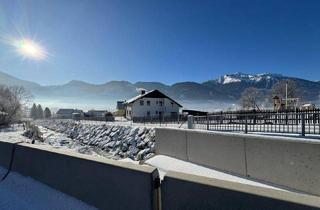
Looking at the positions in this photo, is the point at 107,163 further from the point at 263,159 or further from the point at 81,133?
the point at 81,133

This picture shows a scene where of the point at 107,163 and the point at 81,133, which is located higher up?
the point at 107,163

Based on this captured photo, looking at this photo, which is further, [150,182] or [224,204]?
[150,182]

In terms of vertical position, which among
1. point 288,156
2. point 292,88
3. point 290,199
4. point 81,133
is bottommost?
point 81,133

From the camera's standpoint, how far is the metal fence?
572 inches

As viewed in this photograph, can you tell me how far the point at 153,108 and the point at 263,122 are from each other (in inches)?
1772

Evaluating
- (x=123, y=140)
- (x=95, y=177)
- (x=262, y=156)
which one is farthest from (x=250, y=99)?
(x=95, y=177)

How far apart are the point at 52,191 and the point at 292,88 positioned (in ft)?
254

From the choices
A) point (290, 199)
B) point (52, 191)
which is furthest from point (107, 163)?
point (290, 199)

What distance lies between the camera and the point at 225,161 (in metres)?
9.60

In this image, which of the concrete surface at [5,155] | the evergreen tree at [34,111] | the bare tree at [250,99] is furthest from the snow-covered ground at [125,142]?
the evergreen tree at [34,111]

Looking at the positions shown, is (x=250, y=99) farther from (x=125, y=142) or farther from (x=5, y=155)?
(x=5, y=155)

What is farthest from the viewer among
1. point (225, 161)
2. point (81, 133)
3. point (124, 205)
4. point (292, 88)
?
point (292, 88)

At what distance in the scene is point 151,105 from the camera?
61.1m

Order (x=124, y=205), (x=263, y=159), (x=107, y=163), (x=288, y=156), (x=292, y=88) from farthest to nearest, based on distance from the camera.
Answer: (x=292, y=88) → (x=263, y=159) → (x=288, y=156) → (x=107, y=163) → (x=124, y=205)
